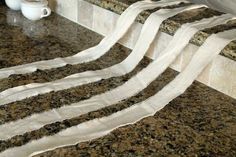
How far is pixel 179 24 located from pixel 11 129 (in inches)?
18.7

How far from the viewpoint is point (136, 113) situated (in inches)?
31.0

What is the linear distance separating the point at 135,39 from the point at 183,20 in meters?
0.16

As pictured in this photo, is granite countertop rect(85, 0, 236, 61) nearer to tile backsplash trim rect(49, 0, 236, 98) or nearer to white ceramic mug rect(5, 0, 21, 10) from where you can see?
tile backsplash trim rect(49, 0, 236, 98)

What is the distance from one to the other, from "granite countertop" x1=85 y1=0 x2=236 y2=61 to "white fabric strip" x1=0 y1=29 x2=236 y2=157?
21 millimetres

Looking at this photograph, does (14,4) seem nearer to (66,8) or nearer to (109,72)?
(66,8)

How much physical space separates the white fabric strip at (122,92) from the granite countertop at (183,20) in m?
0.02

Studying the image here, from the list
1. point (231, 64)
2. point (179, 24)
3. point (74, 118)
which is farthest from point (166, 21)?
point (74, 118)

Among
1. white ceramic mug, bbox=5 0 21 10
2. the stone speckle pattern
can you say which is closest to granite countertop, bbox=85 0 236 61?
the stone speckle pattern

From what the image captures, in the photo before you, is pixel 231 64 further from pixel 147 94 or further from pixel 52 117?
pixel 52 117

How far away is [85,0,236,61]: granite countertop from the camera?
858 mm

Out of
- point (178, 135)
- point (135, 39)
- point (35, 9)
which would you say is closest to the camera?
point (178, 135)

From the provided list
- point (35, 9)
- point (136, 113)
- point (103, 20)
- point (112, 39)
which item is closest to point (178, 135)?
point (136, 113)

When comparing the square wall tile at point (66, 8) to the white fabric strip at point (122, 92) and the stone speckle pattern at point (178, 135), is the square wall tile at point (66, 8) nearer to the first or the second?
the white fabric strip at point (122, 92)

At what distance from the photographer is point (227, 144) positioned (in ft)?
2.35
